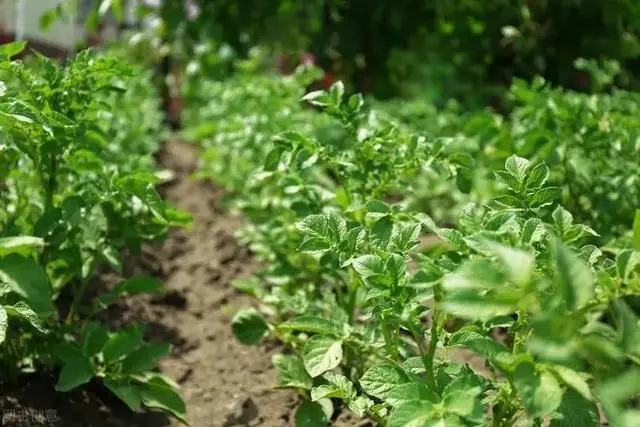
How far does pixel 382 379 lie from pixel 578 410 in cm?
32

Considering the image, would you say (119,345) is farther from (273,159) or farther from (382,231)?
(382,231)

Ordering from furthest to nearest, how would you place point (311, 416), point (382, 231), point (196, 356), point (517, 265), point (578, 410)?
point (196, 356), point (311, 416), point (382, 231), point (578, 410), point (517, 265)

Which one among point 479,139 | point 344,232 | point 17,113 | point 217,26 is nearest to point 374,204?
point 344,232

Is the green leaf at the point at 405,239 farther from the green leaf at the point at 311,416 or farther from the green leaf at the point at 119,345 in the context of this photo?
the green leaf at the point at 119,345

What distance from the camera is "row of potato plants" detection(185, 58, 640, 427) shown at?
1081 mm

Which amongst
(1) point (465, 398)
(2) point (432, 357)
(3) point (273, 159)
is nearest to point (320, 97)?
(3) point (273, 159)

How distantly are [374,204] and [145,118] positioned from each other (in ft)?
9.56

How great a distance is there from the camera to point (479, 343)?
4.33 feet

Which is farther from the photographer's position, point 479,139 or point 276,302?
point 479,139

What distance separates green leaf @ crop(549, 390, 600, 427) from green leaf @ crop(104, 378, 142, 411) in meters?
0.96

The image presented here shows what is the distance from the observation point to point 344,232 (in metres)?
1.49

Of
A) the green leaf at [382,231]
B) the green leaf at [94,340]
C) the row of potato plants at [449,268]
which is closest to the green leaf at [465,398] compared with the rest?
the row of potato plants at [449,268]

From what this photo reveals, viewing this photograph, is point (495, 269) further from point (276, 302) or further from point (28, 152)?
point (276, 302)

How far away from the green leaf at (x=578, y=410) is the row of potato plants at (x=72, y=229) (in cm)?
91
